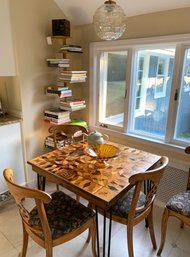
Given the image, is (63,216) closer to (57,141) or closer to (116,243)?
(116,243)

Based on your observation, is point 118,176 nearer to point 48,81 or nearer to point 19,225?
point 19,225

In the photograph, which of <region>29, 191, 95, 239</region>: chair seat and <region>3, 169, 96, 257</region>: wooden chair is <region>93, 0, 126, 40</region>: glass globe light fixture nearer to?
<region>3, 169, 96, 257</region>: wooden chair

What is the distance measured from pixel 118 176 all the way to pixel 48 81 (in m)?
1.58

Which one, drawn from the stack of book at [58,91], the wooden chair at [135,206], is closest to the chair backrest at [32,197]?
the wooden chair at [135,206]

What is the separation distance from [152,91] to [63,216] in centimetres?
162

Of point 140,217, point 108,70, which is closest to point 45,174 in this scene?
point 140,217

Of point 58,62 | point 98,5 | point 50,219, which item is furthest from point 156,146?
point 98,5

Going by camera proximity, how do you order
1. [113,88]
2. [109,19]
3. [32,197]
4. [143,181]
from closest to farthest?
[32,197]
[143,181]
[109,19]
[113,88]

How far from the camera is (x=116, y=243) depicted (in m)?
1.80

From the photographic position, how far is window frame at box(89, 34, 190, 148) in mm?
1973

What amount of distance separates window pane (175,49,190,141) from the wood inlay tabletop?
61 centimetres

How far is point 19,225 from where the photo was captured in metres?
2.00

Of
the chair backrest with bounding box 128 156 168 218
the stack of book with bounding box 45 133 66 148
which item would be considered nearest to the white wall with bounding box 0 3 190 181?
the stack of book with bounding box 45 133 66 148

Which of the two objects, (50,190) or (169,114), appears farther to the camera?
(50,190)
